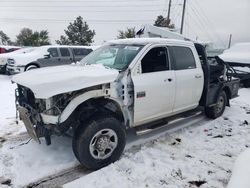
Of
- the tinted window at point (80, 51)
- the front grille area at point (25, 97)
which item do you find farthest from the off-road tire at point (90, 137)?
the tinted window at point (80, 51)

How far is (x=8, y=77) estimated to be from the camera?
45.0ft

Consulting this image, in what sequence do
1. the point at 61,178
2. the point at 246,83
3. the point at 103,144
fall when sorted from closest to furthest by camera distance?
the point at 61,178 < the point at 103,144 < the point at 246,83

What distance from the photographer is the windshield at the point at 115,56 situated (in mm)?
4677

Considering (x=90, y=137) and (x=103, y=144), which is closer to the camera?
(x=90, y=137)

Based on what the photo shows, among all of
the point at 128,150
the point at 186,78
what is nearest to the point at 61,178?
the point at 128,150

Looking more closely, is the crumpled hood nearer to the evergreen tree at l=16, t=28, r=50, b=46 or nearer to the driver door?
the driver door

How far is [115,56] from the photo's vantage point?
5035 millimetres

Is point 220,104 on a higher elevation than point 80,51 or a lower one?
lower

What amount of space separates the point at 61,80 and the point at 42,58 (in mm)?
9885

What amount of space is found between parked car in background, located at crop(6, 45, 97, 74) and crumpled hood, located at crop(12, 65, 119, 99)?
8729mm

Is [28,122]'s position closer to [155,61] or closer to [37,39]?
[155,61]

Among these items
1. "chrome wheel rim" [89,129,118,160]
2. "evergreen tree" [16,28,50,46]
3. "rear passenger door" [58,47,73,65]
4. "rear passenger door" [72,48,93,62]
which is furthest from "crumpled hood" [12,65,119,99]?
"evergreen tree" [16,28,50,46]

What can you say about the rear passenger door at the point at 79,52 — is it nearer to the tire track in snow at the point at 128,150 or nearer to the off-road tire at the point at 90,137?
the tire track in snow at the point at 128,150

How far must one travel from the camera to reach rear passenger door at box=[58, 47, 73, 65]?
514 inches
